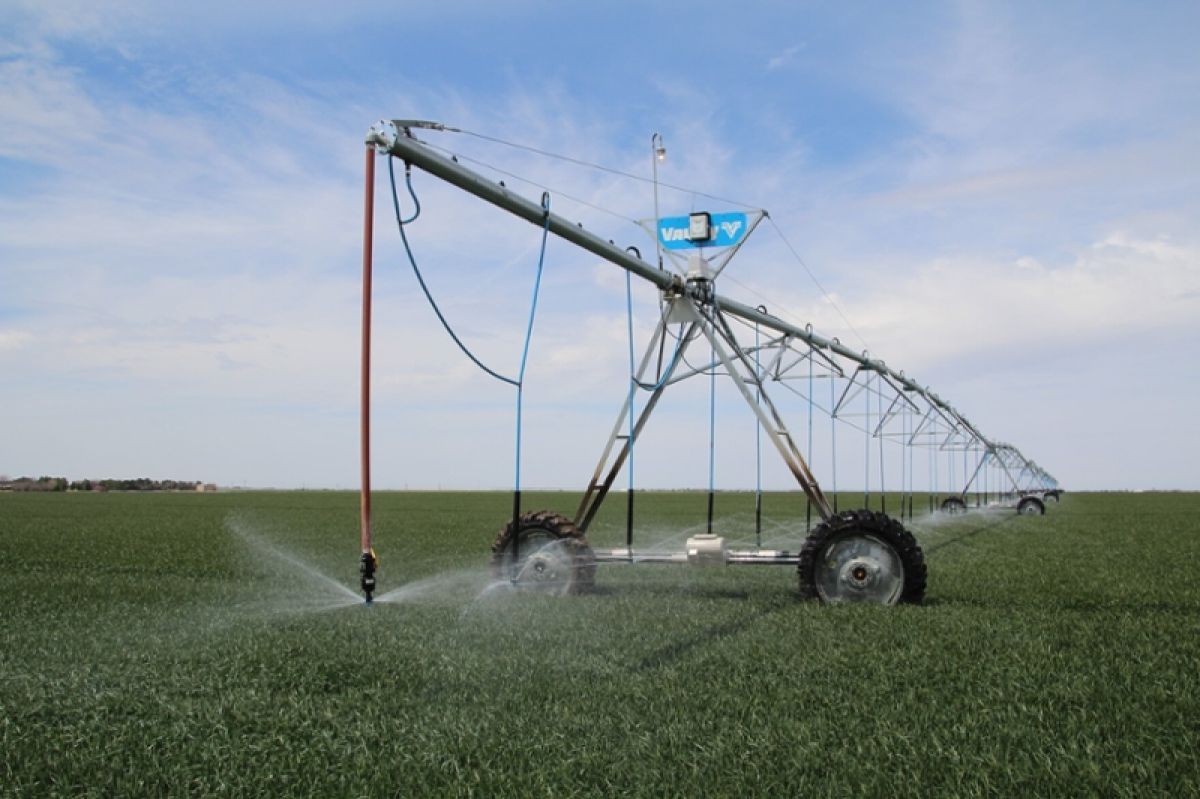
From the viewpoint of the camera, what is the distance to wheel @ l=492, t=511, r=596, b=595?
1183cm

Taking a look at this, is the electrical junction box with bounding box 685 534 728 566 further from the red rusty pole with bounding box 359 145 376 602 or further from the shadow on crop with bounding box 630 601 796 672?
the red rusty pole with bounding box 359 145 376 602

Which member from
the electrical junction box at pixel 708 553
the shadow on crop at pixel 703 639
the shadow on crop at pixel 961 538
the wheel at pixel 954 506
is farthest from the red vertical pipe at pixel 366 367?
the wheel at pixel 954 506

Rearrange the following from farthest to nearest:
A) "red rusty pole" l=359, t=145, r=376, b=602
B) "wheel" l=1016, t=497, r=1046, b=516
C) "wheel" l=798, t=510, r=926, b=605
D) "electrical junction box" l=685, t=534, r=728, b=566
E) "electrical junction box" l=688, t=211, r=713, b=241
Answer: "wheel" l=1016, t=497, r=1046, b=516 < "electrical junction box" l=688, t=211, r=713, b=241 < "electrical junction box" l=685, t=534, r=728, b=566 < "wheel" l=798, t=510, r=926, b=605 < "red rusty pole" l=359, t=145, r=376, b=602

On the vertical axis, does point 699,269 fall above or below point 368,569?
above

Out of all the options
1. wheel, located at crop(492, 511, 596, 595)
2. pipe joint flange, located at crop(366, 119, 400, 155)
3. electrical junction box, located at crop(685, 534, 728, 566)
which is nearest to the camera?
pipe joint flange, located at crop(366, 119, 400, 155)

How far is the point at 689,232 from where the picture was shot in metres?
12.6

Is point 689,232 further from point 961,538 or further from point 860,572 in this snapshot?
point 961,538

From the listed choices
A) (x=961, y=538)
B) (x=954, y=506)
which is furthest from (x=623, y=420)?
(x=954, y=506)

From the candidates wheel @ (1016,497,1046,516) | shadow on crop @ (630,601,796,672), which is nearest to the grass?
shadow on crop @ (630,601,796,672)

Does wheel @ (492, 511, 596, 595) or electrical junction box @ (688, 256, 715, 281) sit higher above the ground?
electrical junction box @ (688, 256, 715, 281)

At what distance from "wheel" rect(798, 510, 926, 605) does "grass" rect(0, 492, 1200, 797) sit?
0.38 meters

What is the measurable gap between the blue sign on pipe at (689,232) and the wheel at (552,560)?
370 cm

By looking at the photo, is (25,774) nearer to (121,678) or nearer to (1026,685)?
(121,678)

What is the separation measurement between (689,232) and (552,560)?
4.33 m
